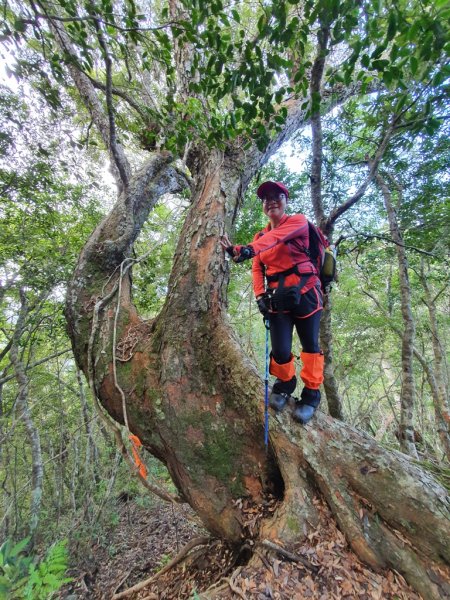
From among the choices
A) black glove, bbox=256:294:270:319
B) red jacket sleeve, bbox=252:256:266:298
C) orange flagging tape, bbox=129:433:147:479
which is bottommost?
orange flagging tape, bbox=129:433:147:479

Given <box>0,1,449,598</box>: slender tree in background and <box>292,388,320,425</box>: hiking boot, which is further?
<box>292,388,320,425</box>: hiking boot

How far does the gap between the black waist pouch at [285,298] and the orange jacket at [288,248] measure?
8cm

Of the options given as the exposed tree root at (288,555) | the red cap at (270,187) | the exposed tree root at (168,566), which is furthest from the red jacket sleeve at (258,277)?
the exposed tree root at (168,566)

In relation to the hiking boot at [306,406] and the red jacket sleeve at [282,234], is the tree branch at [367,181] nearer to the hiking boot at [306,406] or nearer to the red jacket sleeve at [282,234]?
the red jacket sleeve at [282,234]

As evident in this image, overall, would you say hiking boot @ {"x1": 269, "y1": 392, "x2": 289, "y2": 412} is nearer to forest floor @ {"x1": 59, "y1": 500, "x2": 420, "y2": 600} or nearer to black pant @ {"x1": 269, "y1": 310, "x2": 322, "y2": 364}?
black pant @ {"x1": 269, "y1": 310, "x2": 322, "y2": 364}

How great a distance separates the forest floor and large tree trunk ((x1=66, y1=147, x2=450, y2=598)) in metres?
0.10

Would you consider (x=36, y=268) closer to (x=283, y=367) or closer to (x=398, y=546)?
(x=283, y=367)

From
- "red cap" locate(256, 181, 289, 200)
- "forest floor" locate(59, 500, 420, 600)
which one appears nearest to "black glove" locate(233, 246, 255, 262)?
"red cap" locate(256, 181, 289, 200)

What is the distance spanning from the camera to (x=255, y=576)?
1.88m

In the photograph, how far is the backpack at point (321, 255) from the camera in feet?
Answer: 9.31

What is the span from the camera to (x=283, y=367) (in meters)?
2.70

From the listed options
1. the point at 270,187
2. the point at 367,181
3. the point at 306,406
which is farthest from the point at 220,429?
A: the point at 367,181

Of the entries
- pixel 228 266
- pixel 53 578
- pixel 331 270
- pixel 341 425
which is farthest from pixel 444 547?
pixel 228 266

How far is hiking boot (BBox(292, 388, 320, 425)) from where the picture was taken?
2.39 meters
